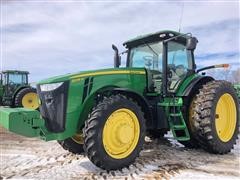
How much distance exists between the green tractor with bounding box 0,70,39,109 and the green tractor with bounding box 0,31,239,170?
10.8 meters

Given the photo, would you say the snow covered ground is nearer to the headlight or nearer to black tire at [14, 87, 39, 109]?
the headlight

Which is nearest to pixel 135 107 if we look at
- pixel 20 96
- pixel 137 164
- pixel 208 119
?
pixel 137 164

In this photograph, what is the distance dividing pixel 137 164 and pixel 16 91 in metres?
13.4

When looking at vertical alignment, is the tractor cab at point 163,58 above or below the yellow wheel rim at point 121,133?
above

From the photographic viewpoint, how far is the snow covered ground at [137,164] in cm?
509

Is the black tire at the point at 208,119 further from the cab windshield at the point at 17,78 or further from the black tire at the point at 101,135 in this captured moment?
the cab windshield at the point at 17,78

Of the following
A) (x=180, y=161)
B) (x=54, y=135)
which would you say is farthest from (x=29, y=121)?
(x=180, y=161)

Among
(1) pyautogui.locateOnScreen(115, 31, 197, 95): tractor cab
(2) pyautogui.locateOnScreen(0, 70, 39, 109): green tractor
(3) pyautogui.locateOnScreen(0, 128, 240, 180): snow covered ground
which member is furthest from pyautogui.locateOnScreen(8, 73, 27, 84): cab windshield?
(1) pyautogui.locateOnScreen(115, 31, 197, 95): tractor cab

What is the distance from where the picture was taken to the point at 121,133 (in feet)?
17.9

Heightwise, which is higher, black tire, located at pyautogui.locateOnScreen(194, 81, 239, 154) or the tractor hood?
the tractor hood

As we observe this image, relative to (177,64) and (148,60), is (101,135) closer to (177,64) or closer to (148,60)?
(148,60)

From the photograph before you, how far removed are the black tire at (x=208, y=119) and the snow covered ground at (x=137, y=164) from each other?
0.58 ft

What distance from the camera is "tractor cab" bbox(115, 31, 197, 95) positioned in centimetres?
672

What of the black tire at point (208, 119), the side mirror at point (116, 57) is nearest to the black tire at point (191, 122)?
the black tire at point (208, 119)
